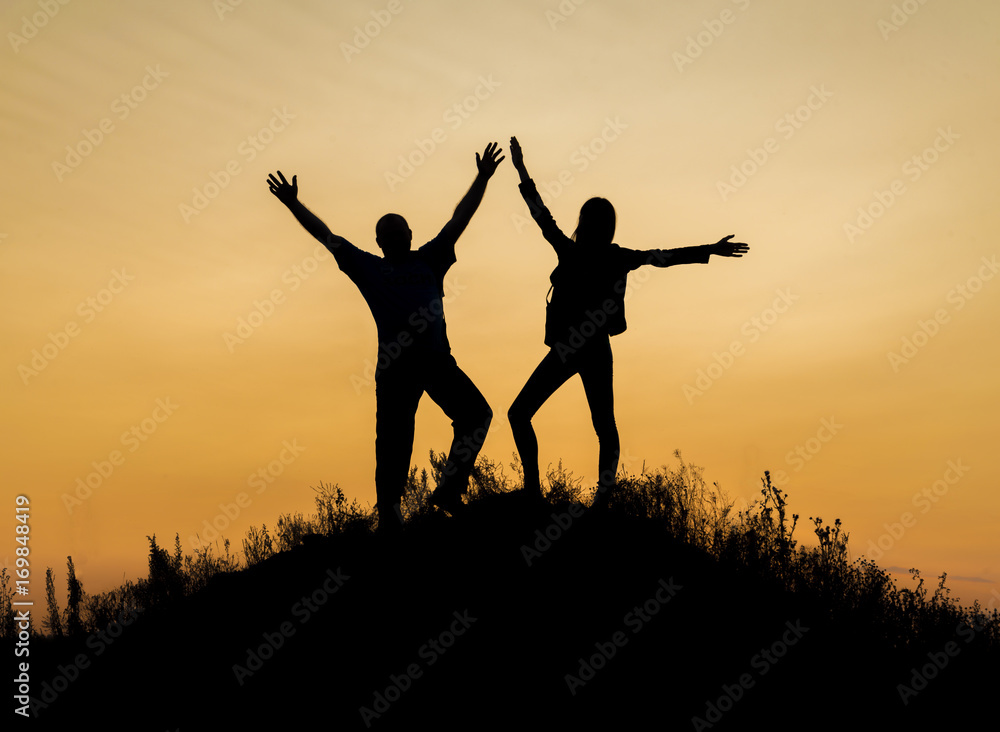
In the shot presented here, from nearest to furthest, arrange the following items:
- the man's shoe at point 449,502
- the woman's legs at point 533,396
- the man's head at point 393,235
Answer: the man's head at point 393,235
the man's shoe at point 449,502
the woman's legs at point 533,396

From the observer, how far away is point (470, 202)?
736 cm

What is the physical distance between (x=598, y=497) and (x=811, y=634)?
2230 millimetres

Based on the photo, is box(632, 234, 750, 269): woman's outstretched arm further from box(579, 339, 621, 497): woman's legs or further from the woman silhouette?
box(579, 339, 621, 497): woman's legs

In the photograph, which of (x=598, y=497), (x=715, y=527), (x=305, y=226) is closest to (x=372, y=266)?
(x=305, y=226)

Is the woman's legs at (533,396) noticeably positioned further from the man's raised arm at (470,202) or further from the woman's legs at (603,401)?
the man's raised arm at (470,202)

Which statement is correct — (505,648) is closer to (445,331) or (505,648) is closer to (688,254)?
(445,331)

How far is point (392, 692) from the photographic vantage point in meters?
6.41

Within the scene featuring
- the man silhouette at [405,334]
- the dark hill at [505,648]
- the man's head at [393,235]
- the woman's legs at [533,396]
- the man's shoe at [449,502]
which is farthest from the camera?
the woman's legs at [533,396]

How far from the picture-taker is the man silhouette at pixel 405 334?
708cm

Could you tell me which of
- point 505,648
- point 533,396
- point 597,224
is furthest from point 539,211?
point 505,648

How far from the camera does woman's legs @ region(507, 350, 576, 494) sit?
309 inches

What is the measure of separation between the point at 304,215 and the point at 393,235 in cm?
76

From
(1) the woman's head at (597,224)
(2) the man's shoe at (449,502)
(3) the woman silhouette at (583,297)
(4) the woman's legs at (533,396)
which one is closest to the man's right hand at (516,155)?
(3) the woman silhouette at (583,297)

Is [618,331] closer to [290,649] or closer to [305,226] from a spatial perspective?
[305,226]
